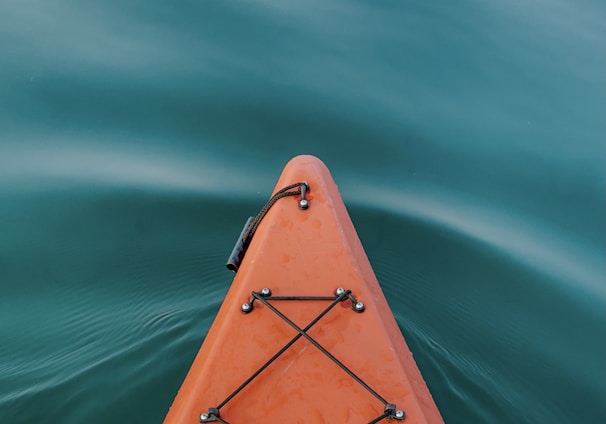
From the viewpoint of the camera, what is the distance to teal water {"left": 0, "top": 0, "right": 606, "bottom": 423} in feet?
9.77

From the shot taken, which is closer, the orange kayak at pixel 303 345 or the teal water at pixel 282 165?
the orange kayak at pixel 303 345

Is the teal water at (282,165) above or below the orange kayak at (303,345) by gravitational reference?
above

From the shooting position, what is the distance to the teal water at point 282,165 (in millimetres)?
2979

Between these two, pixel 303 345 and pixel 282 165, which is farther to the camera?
pixel 282 165

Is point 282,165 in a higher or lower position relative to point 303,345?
higher

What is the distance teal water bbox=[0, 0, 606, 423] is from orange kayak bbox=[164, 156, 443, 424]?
2.97ft

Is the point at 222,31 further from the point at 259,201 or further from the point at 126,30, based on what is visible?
the point at 259,201

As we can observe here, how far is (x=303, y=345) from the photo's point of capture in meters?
2.01

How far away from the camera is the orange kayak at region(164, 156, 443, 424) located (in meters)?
1.84

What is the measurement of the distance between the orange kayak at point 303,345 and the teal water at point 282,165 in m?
0.91

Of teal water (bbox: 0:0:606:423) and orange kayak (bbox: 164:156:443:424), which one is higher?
teal water (bbox: 0:0:606:423)

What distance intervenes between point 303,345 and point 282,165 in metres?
2.29

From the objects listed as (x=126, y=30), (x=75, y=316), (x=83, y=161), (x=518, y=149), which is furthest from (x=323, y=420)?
(x=126, y=30)

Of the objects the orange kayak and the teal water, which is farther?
the teal water
